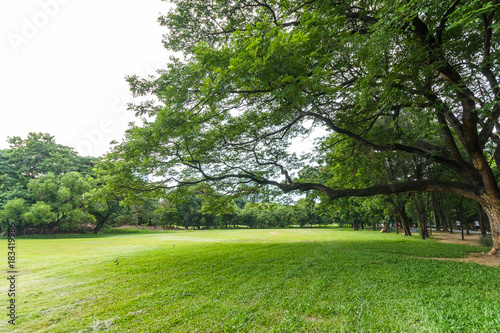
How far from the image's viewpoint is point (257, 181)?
447 inches

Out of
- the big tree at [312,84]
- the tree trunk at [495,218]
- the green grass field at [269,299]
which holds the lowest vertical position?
the green grass field at [269,299]

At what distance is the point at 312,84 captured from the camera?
4973 mm

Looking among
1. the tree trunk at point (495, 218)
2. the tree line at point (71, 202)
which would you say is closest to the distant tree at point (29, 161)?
the tree line at point (71, 202)

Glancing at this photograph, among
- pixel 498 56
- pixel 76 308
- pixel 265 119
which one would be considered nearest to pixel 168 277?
pixel 76 308

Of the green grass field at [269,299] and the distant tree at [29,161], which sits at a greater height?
the distant tree at [29,161]

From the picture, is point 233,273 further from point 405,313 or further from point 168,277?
A: point 405,313

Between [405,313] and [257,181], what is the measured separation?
824 centimetres

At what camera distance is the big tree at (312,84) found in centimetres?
480

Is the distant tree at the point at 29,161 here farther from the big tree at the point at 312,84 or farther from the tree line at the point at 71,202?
the big tree at the point at 312,84

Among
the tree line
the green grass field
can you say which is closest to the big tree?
the green grass field

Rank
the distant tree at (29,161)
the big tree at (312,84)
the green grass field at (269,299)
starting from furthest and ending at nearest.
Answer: the distant tree at (29,161)
the big tree at (312,84)
the green grass field at (269,299)

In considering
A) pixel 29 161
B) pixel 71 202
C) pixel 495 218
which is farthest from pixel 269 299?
pixel 29 161

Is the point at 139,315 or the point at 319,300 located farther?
the point at 319,300

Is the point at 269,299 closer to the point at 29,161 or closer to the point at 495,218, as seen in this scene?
the point at 495,218
